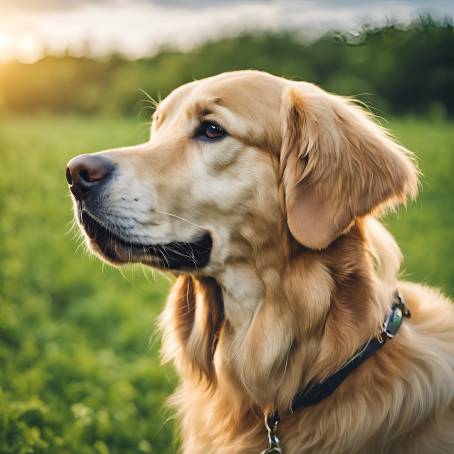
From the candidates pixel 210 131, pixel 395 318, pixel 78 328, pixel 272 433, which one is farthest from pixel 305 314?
pixel 78 328

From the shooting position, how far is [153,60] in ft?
105

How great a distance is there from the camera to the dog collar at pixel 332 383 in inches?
103

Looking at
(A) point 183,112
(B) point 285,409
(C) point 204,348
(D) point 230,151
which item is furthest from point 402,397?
(A) point 183,112

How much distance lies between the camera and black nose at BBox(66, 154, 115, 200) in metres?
2.69

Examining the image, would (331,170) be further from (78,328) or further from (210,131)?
(78,328)

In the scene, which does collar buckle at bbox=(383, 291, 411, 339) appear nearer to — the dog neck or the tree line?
the dog neck

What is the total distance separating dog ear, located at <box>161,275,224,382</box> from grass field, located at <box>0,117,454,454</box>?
32 cm

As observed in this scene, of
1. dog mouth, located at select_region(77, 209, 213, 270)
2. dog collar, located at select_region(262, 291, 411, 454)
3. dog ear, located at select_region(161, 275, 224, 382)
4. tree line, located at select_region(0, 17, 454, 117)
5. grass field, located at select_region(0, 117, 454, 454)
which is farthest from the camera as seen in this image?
tree line, located at select_region(0, 17, 454, 117)

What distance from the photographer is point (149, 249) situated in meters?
2.81

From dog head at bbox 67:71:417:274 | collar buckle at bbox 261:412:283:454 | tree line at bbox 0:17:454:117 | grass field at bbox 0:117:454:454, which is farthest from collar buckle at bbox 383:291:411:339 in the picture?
tree line at bbox 0:17:454:117

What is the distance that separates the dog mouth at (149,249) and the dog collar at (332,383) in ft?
2.44

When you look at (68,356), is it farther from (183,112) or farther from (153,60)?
(153,60)

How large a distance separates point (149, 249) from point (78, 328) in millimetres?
2936

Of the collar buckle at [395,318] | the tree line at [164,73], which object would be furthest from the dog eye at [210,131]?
the tree line at [164,73]
